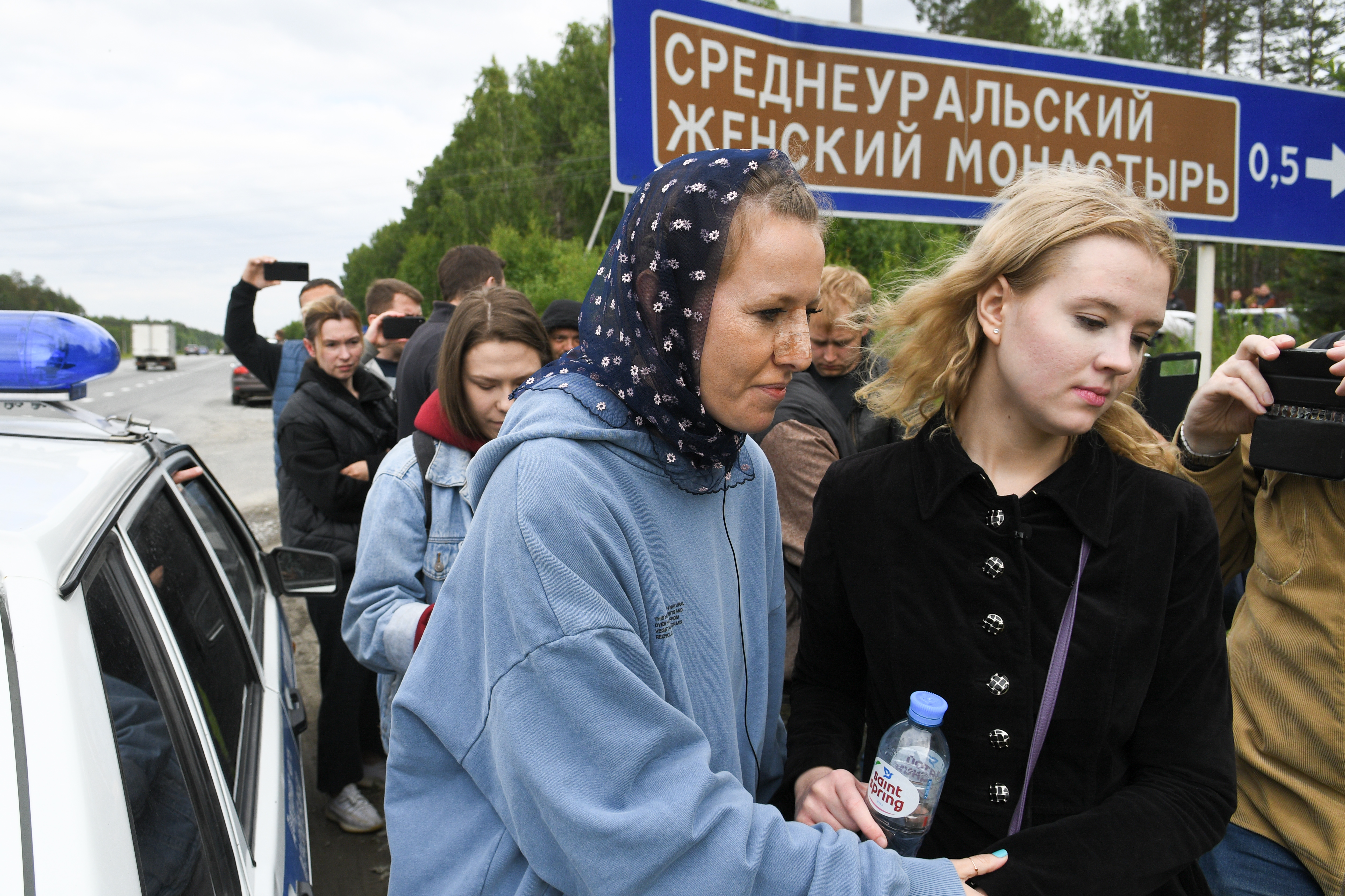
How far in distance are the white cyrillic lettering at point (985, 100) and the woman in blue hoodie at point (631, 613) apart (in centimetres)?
283

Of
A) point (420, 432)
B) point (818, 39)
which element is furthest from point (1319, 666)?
point (818, 39)

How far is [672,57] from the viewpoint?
2953 mm

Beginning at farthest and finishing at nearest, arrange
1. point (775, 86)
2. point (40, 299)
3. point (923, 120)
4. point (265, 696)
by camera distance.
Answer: point (40, 299)
point (923, 120)
point (775, 86)
point (265, 696)

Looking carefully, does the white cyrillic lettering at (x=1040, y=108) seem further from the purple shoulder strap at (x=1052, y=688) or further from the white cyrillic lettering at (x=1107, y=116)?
the purple shoulder strap at (x=1052, y=688)

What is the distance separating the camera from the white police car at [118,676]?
0.97m

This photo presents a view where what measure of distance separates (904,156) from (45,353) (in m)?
3.02

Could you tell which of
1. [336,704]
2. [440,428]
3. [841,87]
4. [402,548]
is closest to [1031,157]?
[841,87]

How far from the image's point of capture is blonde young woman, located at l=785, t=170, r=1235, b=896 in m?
1.31

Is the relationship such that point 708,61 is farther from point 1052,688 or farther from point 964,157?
point 1052,688

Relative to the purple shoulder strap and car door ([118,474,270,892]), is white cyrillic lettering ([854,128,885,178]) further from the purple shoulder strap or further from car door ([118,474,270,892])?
car door ([118,474,270,892])

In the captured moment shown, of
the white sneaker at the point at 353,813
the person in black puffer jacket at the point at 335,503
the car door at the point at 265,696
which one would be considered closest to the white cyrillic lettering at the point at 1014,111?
the person in black puffer jacket at the point at 335,503

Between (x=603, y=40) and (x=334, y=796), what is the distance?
34.7 m

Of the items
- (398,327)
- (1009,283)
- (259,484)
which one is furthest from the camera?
(259,484)

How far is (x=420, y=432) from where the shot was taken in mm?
2428
